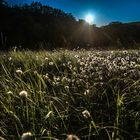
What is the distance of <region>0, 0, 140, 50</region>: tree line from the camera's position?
2711 cm

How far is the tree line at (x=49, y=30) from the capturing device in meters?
27.1

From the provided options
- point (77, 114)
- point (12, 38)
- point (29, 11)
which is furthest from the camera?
point (29, 11)

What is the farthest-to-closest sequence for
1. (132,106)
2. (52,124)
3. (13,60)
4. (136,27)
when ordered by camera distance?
Result: (136,27) < (13,60) < (132,106) < (52,124)

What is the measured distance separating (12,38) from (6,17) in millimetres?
4893

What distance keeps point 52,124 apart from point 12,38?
24.4 m

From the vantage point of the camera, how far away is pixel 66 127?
3.25 m

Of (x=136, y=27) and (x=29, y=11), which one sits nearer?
(x=29, y=11)

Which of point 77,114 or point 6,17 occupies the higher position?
point 6,17

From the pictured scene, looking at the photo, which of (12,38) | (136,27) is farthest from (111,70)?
(136,27)

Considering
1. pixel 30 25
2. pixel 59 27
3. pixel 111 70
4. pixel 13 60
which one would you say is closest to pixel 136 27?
pixel 59 27

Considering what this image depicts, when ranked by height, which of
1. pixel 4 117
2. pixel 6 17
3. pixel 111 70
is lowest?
pixel 4 117

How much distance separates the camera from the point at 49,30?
3044 cm

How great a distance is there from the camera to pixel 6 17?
31297mm

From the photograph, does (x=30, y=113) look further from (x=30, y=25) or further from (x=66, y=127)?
(x=30, y=25)
